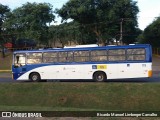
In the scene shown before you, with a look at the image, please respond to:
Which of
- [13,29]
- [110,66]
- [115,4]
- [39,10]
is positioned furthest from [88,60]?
[13,29]

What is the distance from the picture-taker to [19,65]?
28.3 metres

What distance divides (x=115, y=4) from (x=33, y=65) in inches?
1160

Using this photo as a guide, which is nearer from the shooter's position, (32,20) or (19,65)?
(19,65)

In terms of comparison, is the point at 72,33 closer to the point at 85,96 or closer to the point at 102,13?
the point at 102,13

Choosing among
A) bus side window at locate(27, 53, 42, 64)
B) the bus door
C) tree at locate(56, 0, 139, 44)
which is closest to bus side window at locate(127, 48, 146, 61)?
bus side window at locate(27, 53, 42, 64)

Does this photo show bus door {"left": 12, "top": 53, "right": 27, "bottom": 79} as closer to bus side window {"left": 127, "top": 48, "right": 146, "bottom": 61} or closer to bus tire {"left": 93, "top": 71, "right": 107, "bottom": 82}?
bus tire {"left": 93, "top": 71, "right": 107, "bottom": 82}

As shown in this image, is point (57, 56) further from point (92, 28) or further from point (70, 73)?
point (92, 28)

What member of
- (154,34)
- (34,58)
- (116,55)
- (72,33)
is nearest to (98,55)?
(116,55)

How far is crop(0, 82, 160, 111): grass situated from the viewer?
21.9 metres

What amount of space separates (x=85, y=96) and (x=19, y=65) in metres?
7.35

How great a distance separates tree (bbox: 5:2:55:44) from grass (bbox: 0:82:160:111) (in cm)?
3505

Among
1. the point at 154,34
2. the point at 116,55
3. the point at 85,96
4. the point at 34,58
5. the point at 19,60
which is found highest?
the point at 154,34

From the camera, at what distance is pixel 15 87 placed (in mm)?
25375

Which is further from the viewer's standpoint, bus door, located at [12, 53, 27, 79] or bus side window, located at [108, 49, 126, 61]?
bus door, located at [12, 53, 27, 79]
